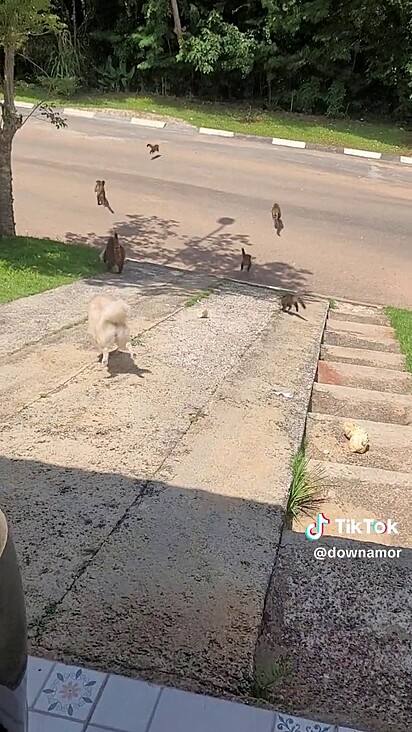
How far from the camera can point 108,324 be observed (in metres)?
4.83

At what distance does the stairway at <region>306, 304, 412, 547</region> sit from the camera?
151 inches

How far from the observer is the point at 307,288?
9.55 metres

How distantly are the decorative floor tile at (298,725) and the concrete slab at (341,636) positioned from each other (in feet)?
0.36

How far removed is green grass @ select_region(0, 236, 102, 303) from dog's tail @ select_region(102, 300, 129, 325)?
2470 millimetres

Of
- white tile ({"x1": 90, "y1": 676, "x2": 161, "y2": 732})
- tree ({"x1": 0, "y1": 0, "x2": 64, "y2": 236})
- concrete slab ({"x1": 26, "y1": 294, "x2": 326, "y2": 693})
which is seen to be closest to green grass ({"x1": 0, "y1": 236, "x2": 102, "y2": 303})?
tree ({"x1": 0, "y1": 0, "x2": 64, "y2": 236})

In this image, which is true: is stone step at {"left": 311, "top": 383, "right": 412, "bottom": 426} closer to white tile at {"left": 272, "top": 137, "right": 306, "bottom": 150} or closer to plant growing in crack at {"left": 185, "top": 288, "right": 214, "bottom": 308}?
plant growing in crack at {"left": 185, "top": 288, "right": 214, "bottom": 308}

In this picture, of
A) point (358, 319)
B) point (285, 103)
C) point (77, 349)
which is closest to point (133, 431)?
point (77, 349)

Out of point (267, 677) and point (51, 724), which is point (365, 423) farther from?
point (51, 724)

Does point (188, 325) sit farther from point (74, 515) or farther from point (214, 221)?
point (214, 221)

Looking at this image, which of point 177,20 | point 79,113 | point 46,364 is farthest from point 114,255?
point 177,20

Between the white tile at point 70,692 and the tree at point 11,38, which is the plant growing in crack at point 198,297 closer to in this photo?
the tree at point 11,38

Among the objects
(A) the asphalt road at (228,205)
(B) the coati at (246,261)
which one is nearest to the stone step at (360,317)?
(A) the asphalt road at (228,205)

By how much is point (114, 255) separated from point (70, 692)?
6.67m

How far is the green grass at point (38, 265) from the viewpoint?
758 centimetres
